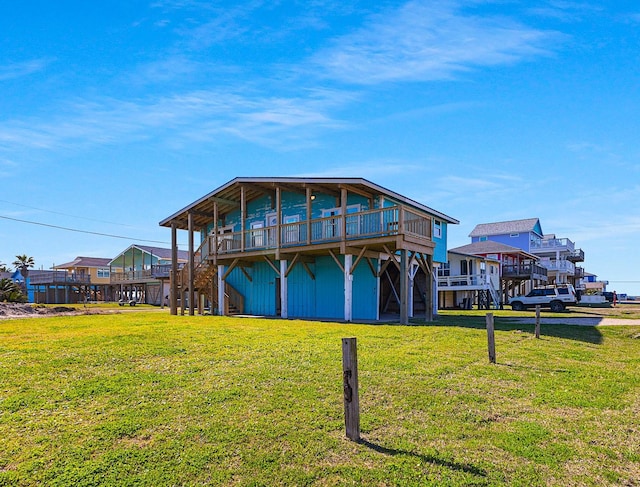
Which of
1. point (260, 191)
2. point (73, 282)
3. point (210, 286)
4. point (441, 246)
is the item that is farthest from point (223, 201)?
point (73, 282)

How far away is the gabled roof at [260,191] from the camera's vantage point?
752 inches

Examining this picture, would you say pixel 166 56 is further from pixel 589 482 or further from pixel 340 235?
pixel 589 482

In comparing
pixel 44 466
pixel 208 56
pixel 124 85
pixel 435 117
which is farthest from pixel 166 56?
pixel 44 466

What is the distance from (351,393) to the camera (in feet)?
17.2

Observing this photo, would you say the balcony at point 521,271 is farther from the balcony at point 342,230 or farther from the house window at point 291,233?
the house window at point 291,233

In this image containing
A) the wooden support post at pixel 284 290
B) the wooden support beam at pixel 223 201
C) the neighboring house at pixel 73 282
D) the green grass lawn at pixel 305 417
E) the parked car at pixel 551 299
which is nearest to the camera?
the green grass lawn at pixel 305 417

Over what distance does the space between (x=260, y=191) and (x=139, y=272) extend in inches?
1305

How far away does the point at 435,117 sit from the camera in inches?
571

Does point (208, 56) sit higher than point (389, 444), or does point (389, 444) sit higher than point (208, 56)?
point (208, 56)

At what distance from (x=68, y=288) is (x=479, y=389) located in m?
60.7

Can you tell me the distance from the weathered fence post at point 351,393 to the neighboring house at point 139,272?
45849mm

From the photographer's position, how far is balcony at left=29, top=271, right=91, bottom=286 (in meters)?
52.8

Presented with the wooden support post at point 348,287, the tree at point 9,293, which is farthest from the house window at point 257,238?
the tree at point 9,293

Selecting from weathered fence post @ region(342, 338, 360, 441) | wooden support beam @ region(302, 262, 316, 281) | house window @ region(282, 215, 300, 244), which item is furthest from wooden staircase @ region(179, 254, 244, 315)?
weathered fence post @ region(342, 338, 360, 441)
